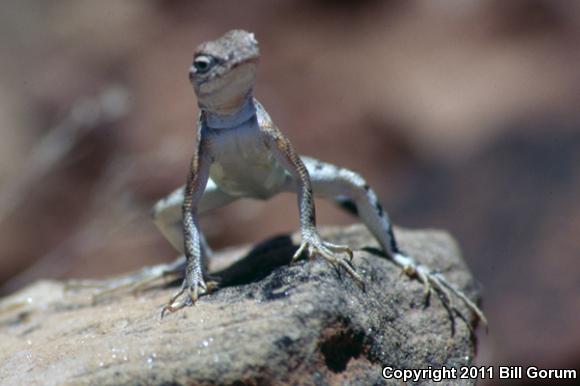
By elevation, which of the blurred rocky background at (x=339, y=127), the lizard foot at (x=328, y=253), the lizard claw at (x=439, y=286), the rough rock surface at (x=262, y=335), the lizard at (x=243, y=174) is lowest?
the rough rock surface at (x=262, y=335)

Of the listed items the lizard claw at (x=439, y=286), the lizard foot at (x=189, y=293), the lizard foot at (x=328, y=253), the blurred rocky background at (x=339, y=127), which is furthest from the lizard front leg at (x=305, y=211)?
the blurred rocky background at (x=339, y=127)

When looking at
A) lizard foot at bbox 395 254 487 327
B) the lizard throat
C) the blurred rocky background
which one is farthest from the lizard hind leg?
the blurred rocky background

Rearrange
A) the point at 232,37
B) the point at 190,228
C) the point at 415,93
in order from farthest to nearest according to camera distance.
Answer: the point at 415,93
the point at 190,228
the point at 232,37

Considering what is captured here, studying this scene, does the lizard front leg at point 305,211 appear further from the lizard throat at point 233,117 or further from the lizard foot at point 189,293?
the lizard foot at point 189,293

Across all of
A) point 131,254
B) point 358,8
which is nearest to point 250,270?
point 131,254

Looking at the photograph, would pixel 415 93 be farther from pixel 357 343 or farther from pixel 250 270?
pixel 357 343

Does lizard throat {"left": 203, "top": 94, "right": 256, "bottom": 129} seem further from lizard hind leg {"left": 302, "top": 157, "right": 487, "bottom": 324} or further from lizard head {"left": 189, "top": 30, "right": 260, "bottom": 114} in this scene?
lizard hind leg {"left": 302, "top": 157, "right": 487, "bottom": 324}
